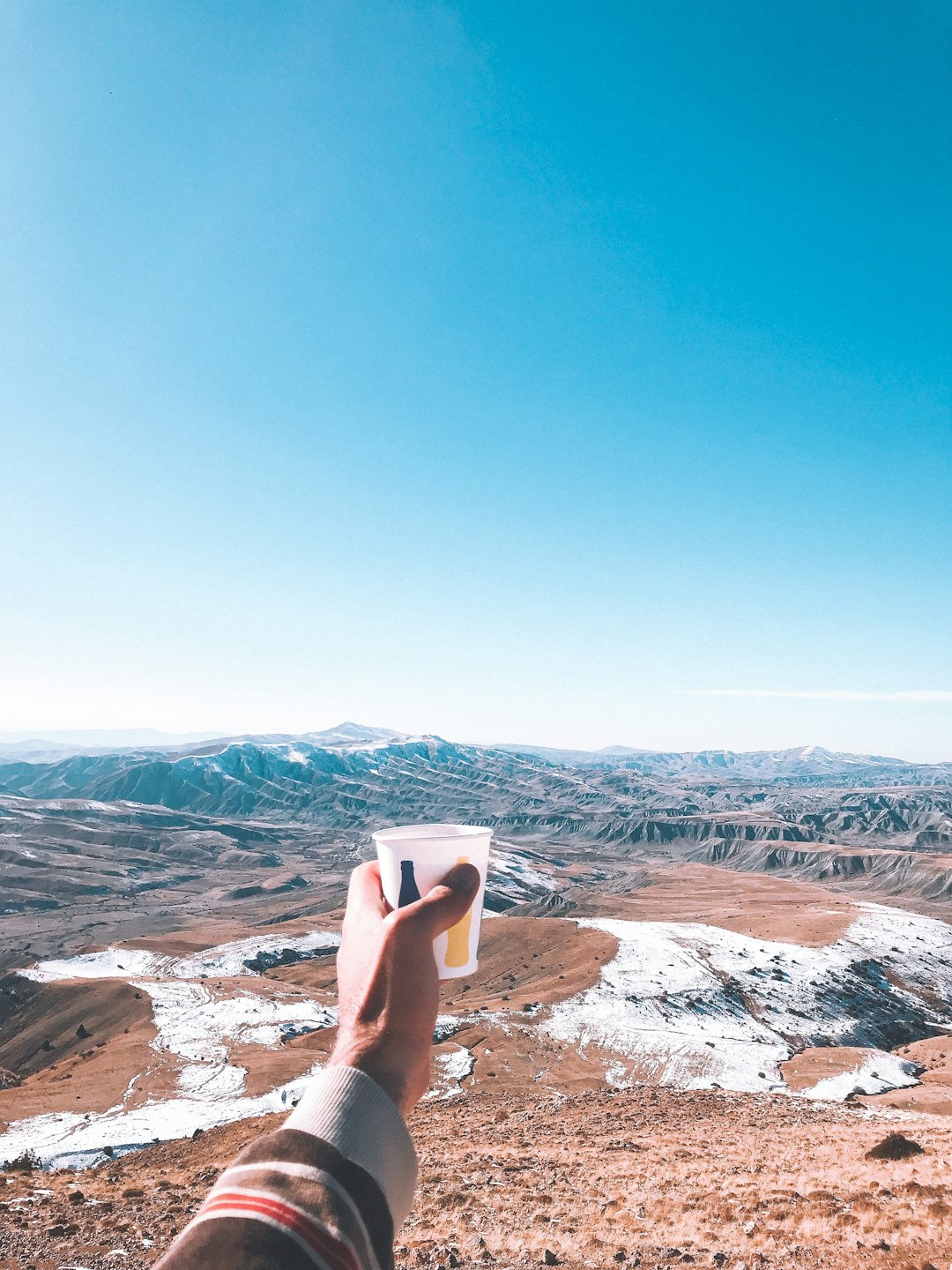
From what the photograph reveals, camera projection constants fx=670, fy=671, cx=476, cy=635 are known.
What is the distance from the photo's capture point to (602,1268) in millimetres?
8195

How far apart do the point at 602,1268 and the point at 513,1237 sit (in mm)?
2157

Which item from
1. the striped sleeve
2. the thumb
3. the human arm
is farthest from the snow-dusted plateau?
the striped sleeve

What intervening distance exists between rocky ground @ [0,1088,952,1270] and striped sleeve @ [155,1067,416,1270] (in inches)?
365

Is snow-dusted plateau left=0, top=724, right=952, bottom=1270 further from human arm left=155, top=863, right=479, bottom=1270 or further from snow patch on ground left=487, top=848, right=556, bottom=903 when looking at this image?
human arm left=155, top=863, right=479, bottom=1270

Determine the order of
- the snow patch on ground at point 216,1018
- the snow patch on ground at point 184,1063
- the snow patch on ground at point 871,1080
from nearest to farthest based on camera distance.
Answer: the snow patch on ground at point 184,1063 → the snow patch on ground at point 871,1080 → the snow patch on ground at point 216,1018

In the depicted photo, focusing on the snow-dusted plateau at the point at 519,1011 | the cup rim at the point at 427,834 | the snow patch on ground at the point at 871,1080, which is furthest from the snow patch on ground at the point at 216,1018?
the cup rim at the point at 427,834

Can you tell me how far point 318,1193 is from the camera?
1454 mm

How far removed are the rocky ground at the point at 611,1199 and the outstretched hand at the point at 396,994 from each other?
8870 millimetres

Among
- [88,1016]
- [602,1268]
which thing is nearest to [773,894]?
[88,1016]

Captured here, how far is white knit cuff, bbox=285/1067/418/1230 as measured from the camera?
164 cm

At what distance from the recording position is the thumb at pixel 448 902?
2.40m

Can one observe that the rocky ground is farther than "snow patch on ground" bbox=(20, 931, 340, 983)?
No

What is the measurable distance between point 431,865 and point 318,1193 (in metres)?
1.65

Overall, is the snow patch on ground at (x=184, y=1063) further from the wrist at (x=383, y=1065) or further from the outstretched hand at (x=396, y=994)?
the wrist at (x=383, y=1065)
